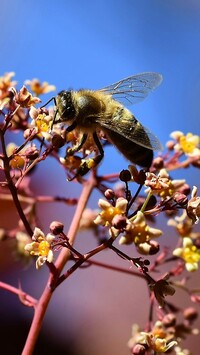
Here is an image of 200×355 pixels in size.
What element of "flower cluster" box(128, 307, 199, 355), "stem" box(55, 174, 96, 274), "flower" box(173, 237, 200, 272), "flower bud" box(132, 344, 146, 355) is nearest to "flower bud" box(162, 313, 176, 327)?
"flower cluster" box(128, 307, 199, 355)

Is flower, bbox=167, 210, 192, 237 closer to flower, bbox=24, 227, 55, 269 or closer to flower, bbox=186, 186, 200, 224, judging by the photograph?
flower, bbox=186, 186, 200, 224

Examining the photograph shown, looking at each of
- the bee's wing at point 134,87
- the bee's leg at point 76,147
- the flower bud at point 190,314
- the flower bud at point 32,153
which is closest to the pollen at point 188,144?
the bee's wing at point 134,87

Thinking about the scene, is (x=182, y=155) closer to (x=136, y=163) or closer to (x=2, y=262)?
(x=136, y=163)

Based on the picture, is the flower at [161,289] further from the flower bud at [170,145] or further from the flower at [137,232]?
the flower bud at [170,145]

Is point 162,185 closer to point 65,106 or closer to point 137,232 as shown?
point 137,232

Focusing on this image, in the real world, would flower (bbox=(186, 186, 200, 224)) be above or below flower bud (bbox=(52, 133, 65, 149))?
below
